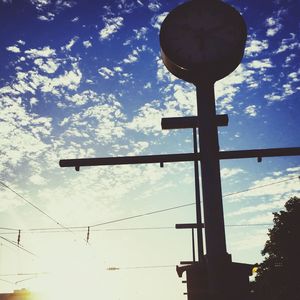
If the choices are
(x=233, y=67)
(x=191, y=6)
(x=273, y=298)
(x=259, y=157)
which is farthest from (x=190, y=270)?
(x=273, y=298)

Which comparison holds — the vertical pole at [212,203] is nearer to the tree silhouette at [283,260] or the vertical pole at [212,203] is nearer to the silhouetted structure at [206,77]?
the silhouetted structure at [206,77]

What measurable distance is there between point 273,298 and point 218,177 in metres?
25.0

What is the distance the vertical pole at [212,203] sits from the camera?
3108mm

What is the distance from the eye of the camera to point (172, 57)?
192 inches

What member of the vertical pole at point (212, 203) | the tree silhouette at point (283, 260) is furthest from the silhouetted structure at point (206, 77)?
the tree silhouette at point (283, 260)

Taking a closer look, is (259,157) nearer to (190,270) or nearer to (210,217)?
(210,217)

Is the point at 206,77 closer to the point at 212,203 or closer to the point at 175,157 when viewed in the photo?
the point at 175,157

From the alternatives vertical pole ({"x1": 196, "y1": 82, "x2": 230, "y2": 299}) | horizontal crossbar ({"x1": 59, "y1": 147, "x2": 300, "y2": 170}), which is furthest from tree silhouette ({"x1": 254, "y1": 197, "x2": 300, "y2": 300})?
vertical pole ({"x1": 196, "y1": 82, "x2": 230, "y2": 299})

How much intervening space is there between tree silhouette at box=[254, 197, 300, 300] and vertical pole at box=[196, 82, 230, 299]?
2289 centimetres

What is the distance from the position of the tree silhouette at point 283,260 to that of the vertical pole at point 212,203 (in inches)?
901

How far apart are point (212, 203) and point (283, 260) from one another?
2532 centimetres

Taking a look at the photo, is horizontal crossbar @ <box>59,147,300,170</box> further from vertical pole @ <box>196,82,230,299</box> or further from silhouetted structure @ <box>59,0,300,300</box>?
vertical pole @ <box>196,82,230,299</box>

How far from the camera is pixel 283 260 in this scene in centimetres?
2583

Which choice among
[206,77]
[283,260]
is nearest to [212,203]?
[206,77]
